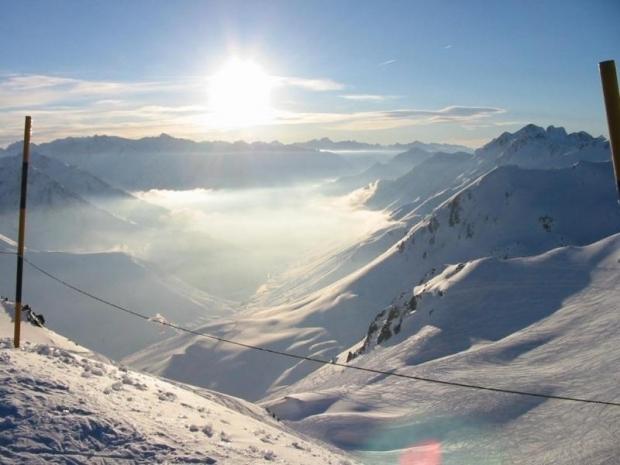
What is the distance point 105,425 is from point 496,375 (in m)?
27.7

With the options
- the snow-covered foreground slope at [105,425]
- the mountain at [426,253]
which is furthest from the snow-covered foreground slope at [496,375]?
the mountain at [426,253]

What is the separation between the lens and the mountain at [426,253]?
10981 centimetres

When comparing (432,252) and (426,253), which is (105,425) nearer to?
(432,252)

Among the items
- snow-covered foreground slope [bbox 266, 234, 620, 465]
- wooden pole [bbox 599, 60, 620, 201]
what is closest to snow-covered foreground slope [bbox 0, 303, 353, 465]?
wooden pole [bbox 599, 60, 620, 201]

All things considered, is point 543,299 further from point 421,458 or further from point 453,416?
point 421,458

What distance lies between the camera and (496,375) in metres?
33.5

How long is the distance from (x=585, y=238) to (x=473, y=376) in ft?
281

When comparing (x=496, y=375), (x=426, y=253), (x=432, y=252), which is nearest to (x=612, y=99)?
(x=496, y=375)

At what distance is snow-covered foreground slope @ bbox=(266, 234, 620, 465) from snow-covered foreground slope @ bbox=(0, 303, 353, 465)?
11.6 meters

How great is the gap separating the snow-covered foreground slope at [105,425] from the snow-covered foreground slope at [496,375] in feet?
38.0

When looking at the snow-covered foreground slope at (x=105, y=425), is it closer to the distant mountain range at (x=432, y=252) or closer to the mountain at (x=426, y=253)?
the distant mountain range at (x=432, y=252)

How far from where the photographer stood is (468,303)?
173 ft

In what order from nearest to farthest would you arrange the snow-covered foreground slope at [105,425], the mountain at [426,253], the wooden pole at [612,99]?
the wooden pole at [612,99] → the snow-covered foreground slope at [105,425] → the mountain at [426,253]

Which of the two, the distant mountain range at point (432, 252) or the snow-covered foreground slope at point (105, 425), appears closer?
the snow-covered foreground slope at point (105, 425)
